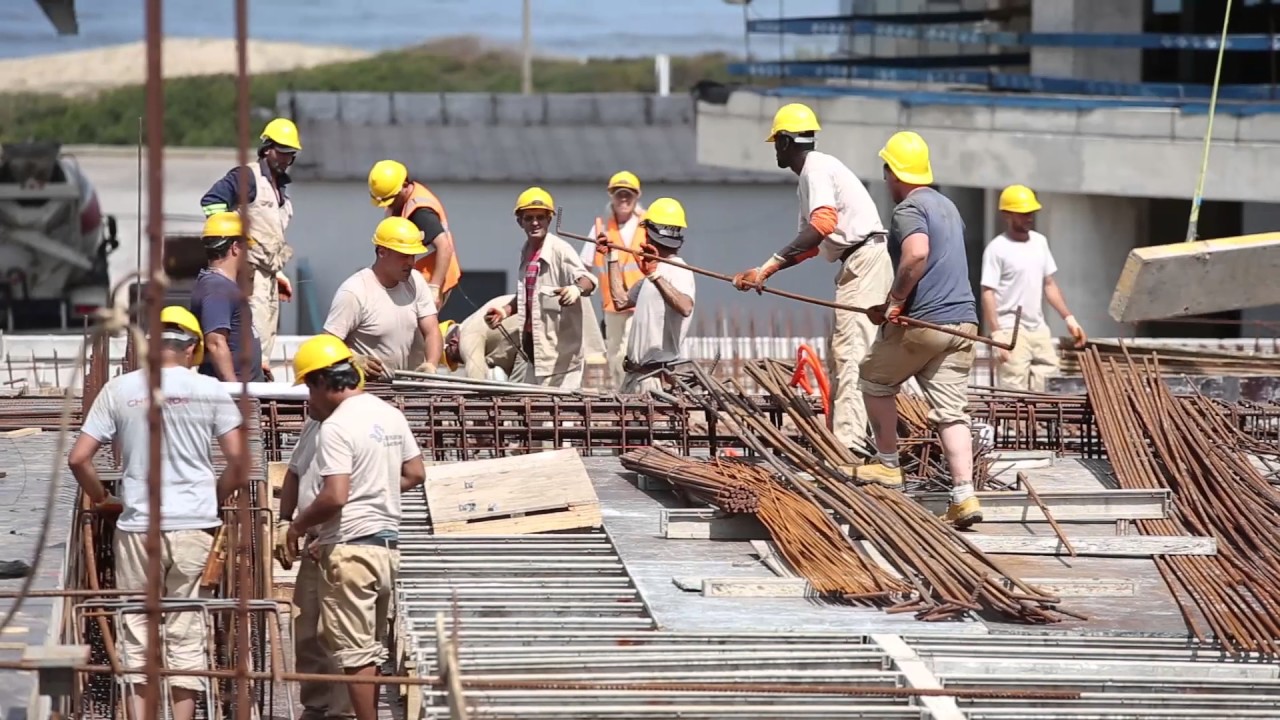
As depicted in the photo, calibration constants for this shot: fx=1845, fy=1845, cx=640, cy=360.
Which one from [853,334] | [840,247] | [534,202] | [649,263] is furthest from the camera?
[534,202]

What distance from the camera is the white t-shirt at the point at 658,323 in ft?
34.9

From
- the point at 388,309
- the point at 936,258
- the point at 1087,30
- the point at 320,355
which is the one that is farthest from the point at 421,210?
the point at 1087,30

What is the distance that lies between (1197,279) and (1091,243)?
11.5 meters

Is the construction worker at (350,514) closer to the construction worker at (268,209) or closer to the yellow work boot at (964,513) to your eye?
the yellow work boot at (964,513)

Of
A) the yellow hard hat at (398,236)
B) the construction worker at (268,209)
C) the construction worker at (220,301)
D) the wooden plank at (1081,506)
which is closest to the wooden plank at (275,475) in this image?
the construction worker at (220,301)

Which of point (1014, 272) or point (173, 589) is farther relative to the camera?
point (1014, 272)

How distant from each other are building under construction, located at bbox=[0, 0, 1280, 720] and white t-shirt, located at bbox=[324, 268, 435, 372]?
244mm

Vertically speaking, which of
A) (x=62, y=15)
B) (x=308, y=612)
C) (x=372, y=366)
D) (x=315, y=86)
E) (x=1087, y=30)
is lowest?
(x=308, y=612)

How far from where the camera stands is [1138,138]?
64.5 ft

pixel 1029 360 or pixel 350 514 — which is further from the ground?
pixel 1029 360

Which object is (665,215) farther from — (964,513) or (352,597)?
(352,597)

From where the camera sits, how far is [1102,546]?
8562 mm

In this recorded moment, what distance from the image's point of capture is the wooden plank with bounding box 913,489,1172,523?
902 cm

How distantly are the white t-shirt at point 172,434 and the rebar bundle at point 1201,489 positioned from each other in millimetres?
3924
